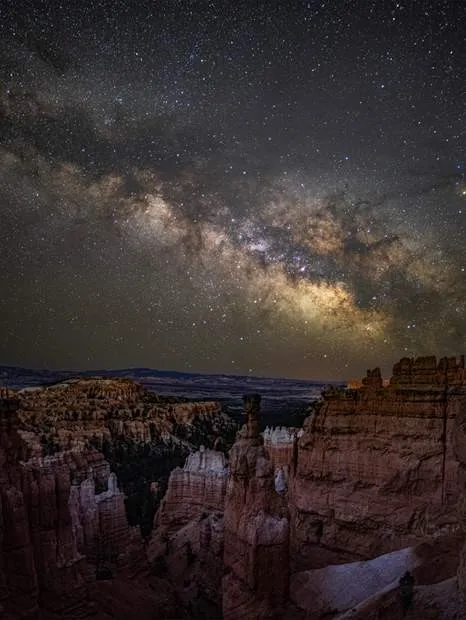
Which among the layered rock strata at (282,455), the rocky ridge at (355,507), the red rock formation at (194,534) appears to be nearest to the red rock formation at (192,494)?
the red rock formation at (194,534)

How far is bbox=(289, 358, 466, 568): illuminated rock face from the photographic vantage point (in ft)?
64.6

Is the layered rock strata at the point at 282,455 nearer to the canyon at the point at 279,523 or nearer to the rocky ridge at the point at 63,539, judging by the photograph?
the canyon at the point at 279,523

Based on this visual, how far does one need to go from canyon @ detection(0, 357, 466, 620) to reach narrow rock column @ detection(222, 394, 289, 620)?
0.04 m

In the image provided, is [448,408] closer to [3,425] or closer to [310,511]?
[310,511]

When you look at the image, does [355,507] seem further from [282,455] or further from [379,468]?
[282,455]

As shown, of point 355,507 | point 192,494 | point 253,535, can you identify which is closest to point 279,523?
point 253,535

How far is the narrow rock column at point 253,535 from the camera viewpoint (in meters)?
15.3

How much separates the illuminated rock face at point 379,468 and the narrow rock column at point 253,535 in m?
6.53

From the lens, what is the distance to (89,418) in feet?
222

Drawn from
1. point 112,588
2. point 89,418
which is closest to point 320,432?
point 112,588

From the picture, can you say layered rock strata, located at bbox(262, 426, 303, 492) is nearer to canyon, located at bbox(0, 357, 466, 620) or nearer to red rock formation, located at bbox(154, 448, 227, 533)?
canyon, located at bbox(0, 357, 466, 620)

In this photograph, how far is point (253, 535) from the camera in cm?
1552

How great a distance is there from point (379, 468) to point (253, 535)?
326 inches

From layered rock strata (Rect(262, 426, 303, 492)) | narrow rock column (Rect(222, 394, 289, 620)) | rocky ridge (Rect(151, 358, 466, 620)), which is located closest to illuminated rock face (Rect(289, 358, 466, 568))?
rocky ridge (Rect(151, 358, 466, 620))
